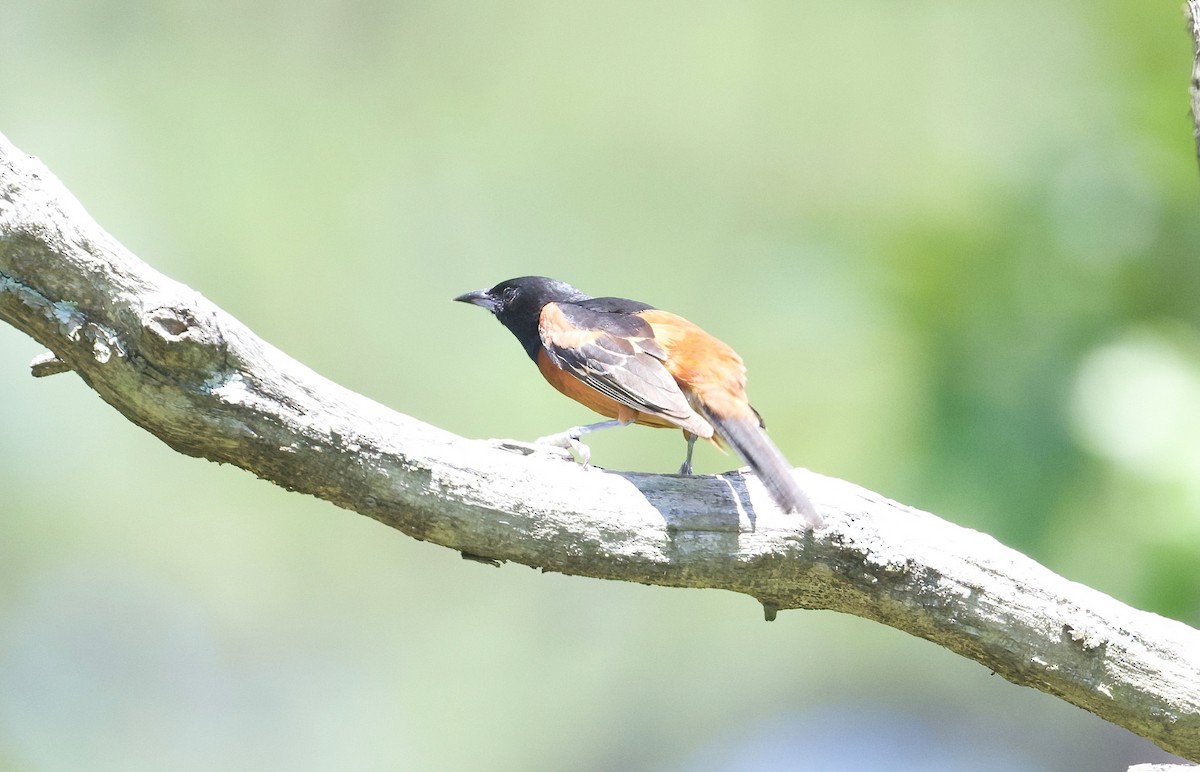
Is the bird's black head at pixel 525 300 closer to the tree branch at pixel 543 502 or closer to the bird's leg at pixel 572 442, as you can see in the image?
the bird's leg at pixel 572 442

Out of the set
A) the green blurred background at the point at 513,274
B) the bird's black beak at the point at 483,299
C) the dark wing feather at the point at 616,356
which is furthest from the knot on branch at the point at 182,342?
the green blurred background at the point at 513,274

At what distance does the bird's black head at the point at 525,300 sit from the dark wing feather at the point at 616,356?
287mm

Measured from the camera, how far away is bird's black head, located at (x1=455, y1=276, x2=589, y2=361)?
4.59m

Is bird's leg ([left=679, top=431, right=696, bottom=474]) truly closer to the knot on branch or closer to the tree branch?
the tree branch

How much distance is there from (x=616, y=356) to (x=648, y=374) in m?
0.16

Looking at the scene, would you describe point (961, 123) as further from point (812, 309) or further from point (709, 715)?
point (709, 715)

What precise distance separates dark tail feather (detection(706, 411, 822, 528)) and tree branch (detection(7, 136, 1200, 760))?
0.27 ft

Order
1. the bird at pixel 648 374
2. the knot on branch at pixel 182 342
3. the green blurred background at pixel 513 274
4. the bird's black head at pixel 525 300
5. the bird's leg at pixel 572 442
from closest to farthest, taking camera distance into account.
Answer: the knot on branch at pixel 182 342 < the bird's leg at pixel 572 442 < the bird at pixel 648 374 < the bird's black head at pixel 525 300 < the green blurred background at pixel 513 274

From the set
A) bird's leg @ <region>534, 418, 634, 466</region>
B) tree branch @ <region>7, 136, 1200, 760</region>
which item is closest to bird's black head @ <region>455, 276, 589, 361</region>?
bird's leg @ <region>534, 418, 634, 466</region>

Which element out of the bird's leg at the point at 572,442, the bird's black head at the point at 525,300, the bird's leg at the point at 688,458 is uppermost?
the bird's black head at the point at 525,300

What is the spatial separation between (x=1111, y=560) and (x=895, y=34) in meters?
7.10

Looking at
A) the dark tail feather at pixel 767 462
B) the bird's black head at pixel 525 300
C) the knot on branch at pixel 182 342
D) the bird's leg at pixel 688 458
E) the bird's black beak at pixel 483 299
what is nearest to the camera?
the knot on branch at pixel 182 342

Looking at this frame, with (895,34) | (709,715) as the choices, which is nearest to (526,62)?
(895,34)

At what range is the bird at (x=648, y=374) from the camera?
3582mm
